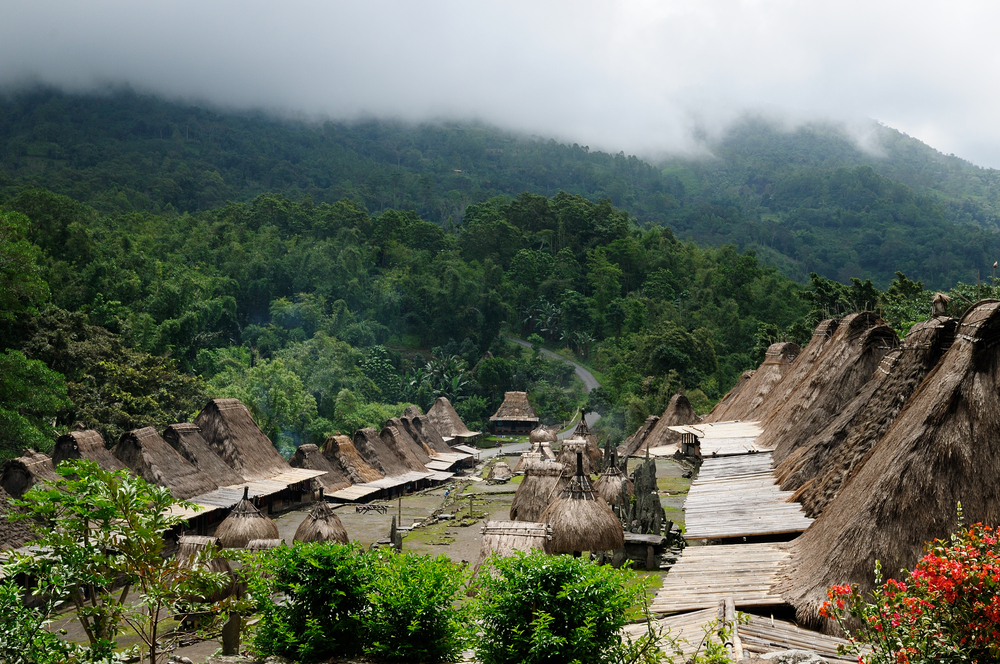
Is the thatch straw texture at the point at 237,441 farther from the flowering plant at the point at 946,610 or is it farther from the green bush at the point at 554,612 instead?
the flowering plant at the point at 946,610

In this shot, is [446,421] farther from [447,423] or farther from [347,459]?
[347,459]

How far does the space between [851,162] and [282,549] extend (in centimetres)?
21145

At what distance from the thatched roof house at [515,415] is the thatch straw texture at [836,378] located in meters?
35.8

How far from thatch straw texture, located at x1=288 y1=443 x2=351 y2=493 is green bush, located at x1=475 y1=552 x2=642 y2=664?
21222 mm

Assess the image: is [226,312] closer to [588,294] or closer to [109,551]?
[588,294]

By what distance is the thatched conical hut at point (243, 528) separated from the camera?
17.4 meters

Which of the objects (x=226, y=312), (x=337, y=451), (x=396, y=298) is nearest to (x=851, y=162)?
(x=396, y=298)

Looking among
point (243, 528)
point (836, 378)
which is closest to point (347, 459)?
point (243, 528)

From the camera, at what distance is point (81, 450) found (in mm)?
20078

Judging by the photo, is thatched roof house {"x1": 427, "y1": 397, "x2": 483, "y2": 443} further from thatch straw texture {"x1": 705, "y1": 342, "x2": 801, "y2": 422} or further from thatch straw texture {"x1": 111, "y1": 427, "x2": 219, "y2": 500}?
thatch straw texture {"x1": 705, "y1": 342, "x2": 801, "y2": 422}

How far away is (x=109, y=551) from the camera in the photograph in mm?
6902

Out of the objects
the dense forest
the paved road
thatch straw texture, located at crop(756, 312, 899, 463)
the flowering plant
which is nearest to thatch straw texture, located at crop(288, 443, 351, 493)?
the dense forest

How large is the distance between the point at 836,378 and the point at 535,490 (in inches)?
317

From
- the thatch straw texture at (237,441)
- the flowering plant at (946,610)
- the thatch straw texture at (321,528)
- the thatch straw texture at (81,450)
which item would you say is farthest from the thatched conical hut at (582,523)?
the thatch straw texture at (237,441)
